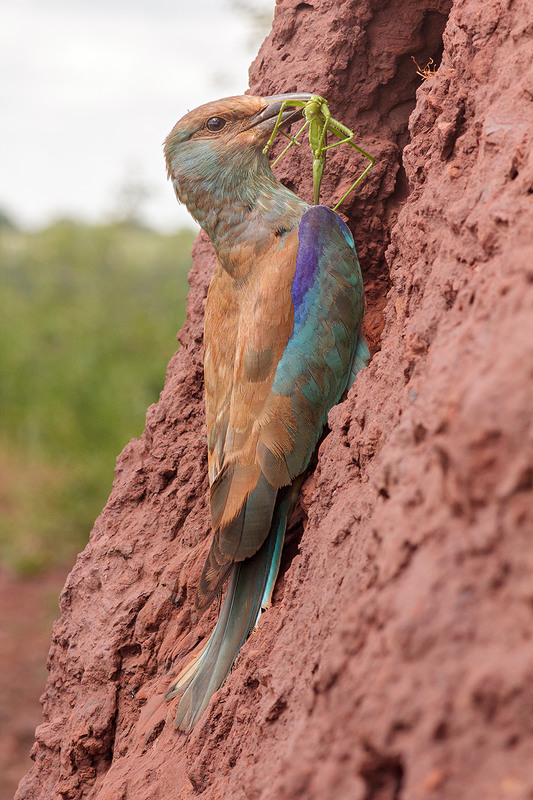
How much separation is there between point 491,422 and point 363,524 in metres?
0.87

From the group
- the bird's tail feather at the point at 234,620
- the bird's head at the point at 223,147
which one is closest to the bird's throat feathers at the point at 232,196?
the bird's head at the point at 223,147

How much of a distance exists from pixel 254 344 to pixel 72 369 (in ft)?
29.8

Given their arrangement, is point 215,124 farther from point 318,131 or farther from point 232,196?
point 318,131

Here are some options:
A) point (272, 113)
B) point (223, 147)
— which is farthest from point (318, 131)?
point (223, 147)

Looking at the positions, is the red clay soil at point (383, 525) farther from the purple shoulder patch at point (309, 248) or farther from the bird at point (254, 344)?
the purple shoulder patch at point (309, 248)

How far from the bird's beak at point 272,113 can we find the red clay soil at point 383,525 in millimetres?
293

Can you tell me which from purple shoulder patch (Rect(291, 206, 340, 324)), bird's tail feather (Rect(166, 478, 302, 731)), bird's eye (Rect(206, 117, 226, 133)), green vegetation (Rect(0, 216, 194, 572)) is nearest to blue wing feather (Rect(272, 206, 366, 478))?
purple shoulder patch (Rect(291, 206, 340, 324))

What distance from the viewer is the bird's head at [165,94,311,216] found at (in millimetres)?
3439

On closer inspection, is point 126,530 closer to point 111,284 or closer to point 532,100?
point 532,100

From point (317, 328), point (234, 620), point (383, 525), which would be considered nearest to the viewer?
point (383, 525)

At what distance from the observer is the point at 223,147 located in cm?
345

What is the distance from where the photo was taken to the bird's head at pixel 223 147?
11.3 feet

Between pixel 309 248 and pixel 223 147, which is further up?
pixel 223 147

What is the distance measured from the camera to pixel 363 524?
6.57 feet
